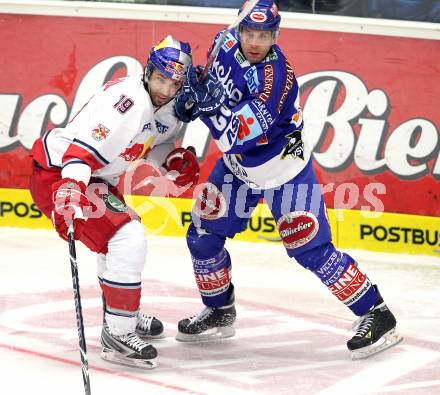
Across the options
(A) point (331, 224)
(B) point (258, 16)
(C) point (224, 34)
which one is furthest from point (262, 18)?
(A) point (331, 224)

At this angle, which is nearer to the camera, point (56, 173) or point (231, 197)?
point (56, 173)

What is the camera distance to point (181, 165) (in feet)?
15.4

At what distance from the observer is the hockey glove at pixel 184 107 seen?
4.45 metres

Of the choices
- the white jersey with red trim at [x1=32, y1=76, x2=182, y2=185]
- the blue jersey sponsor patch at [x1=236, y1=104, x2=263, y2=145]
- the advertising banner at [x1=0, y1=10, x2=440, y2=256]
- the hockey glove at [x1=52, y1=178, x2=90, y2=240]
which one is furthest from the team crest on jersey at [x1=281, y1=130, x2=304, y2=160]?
the advertising banner at [x1=0, y1=10, x2=440, y2=256]

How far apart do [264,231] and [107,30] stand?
1518 mm

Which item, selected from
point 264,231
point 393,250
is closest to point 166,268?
point 264,231

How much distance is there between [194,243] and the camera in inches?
188

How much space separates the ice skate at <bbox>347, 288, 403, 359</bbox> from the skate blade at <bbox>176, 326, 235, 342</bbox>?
0.57 meters

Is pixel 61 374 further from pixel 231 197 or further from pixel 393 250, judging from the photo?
pixel 393 250

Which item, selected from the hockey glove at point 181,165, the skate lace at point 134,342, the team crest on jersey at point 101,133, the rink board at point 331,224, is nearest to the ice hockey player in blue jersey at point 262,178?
the hockey glove at point 181,165

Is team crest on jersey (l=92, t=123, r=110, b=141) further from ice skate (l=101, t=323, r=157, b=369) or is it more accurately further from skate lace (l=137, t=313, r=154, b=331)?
skate lace (l=137, t=313, r=154, b=331)

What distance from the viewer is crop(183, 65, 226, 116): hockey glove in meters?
4.23

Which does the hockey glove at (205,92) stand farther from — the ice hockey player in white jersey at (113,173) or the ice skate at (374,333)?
the ice skate at (374,333)

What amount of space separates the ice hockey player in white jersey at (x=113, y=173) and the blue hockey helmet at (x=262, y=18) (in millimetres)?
272
